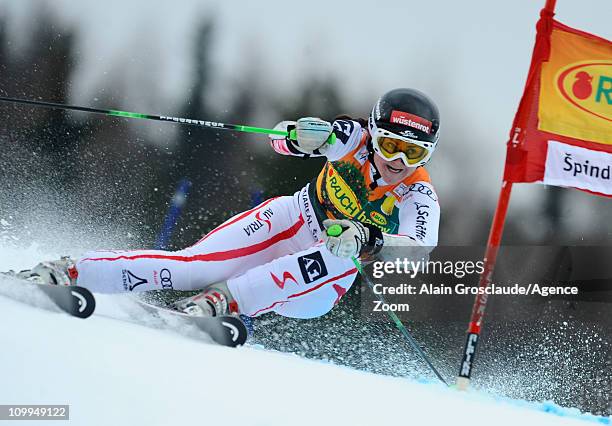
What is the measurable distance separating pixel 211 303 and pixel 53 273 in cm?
80

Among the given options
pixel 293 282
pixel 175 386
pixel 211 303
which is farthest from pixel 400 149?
pixel 175 386

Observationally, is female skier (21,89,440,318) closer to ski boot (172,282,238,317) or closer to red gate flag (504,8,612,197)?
ski boot (172,282,238,317)

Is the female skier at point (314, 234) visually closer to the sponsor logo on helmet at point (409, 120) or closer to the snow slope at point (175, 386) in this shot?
the sponsor logo on helmet at point (409, 120)

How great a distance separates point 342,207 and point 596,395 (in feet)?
22.9

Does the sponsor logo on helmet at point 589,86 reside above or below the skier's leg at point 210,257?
above

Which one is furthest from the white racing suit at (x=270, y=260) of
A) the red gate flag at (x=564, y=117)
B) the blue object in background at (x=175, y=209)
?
the blue object in background at (x=175, y=209)

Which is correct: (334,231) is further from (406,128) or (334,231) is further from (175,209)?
(175,209)

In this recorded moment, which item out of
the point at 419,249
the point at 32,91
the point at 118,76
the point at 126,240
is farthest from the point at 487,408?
the point at 118,76

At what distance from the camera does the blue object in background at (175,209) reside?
9112 millimetres

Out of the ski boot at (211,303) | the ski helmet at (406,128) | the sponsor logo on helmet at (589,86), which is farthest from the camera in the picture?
the sponsor logo on helmet at (589,86)

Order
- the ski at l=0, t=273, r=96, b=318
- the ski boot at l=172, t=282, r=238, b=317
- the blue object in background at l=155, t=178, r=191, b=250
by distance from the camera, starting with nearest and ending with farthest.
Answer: the ski at l=0, t=273, r=96, b=318
the ski boot at l=172, t=282, r=238, b=317
the blue object in background at l=155, t=178, r=191, b=250

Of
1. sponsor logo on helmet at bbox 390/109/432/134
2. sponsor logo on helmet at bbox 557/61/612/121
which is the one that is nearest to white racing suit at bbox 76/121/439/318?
sponsor logo on helmet at bbox 390/109/432/134

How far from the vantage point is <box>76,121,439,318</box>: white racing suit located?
383cm

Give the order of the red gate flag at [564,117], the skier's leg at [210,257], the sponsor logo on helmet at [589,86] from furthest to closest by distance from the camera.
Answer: the sponsor logo on helmet at [589,86] < the red gate flag at [564,117] < the skier's leg at [210,257]
